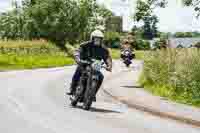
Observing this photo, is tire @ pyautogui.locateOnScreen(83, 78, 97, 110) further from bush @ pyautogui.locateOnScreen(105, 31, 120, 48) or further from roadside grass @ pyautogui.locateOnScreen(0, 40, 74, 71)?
bush @ pyautogui.locateOnScreen(105, 31, 120, 48)

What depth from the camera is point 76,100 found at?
17.3 meters

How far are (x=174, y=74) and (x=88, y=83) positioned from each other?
610 cm

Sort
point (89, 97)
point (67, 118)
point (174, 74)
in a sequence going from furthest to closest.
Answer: point (174, 74)
point (89, 97)
point (67, 118)

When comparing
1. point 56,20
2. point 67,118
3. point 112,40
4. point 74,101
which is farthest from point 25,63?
point 112,40

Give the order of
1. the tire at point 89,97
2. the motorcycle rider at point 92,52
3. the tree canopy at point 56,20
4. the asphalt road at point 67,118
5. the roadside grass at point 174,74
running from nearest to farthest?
the asphalt road at point 67,118 → the tire at point 89,97 → the motorcycle rider at point 92,52 → the roadside grass at point 174,74 → the tree canopy at point 56,20

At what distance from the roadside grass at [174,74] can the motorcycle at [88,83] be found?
11.1 feet

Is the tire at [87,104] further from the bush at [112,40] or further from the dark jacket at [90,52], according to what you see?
the bush at [112,40]

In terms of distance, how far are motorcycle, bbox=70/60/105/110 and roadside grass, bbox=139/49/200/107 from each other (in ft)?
11.1

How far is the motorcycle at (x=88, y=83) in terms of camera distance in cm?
1666

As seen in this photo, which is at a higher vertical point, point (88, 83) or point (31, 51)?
point (88, 83)

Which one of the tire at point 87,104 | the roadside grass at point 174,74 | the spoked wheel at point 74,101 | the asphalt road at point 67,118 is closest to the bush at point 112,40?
the roadside grass at point 174,74

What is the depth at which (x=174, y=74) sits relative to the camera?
875 inches

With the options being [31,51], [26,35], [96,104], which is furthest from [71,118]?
[26,35]

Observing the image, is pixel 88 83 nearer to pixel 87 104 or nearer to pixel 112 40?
pixel 87 104
